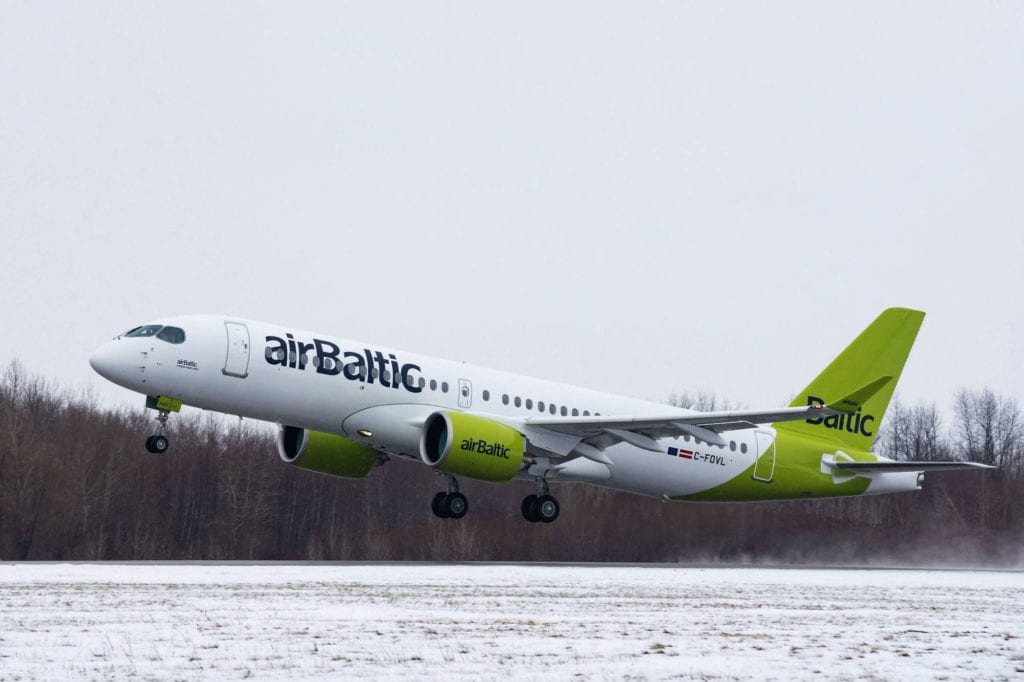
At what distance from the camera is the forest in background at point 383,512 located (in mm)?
45188

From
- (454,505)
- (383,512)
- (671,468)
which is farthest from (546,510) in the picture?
(383,512)

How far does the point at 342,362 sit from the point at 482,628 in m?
13.9

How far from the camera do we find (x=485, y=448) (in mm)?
31547

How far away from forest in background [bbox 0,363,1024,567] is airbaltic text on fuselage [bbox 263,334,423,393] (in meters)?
16.5

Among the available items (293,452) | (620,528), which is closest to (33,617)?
(293,452)

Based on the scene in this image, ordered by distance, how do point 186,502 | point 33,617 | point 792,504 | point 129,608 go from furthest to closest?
point 186,502 → point 792,504 → point 129,608 → point 33,617

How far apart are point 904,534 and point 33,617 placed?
32532 millimetres

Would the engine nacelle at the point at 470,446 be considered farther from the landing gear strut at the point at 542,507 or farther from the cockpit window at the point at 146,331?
the cockpit window at the point at 146,331

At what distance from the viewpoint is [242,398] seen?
30281mm

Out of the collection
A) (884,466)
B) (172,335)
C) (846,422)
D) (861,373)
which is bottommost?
(884,466)

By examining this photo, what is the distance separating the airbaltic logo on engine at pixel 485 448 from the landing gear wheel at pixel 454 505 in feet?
8.07

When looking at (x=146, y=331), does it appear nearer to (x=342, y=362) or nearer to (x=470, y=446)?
(x=342, y=362)

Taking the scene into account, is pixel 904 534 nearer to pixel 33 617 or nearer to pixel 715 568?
pixel 715 568

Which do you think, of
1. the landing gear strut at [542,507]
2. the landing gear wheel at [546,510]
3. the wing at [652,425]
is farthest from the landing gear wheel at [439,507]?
the wing at [652,425]
